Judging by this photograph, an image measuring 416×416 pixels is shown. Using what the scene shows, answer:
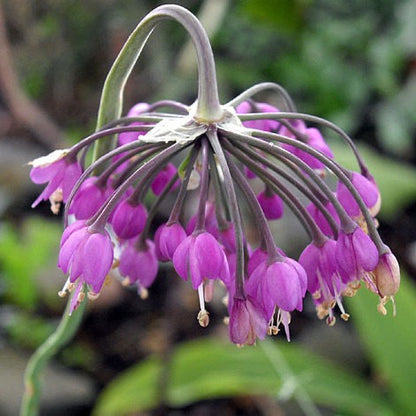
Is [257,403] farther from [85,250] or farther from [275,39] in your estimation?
[275,39]

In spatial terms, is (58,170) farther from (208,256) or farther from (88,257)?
(208,256)

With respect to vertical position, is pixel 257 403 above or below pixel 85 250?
below

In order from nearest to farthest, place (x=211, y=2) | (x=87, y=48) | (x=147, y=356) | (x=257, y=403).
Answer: (x=257, y=403), (x=147, y=356), (x=211, y=2), (x=87, y=48)

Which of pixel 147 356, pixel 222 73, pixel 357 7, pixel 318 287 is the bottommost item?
pixel 147 356

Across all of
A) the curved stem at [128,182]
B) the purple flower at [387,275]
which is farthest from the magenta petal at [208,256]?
the purple flower at [387,275]

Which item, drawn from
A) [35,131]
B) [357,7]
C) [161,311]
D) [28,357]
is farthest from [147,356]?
[357,7]

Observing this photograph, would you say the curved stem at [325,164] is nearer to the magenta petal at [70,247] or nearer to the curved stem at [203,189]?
the curved stem at [203,189]

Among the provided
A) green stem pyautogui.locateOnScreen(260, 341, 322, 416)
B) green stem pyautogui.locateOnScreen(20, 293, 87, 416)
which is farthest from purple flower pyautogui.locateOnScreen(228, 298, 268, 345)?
green stem pyautogui.locateOnScreen(260, 341, 322, 416)

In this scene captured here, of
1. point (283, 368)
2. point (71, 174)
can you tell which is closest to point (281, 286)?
point (71, 174)
